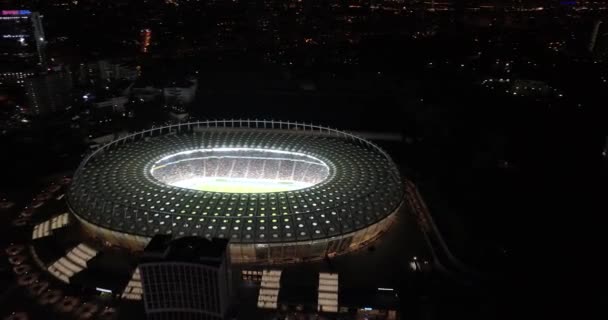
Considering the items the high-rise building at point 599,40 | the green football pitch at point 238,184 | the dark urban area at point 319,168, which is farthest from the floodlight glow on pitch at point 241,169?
the high-rise building at point 599,40

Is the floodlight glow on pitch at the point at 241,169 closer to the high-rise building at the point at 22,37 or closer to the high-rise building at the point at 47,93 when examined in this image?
the high-rise building at the point at 47,93

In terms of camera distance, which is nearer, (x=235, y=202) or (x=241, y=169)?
(x=235, y=202)

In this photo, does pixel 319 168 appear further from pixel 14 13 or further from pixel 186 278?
pixel 14 13

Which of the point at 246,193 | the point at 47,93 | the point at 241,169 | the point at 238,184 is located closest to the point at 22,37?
the point at 47,93

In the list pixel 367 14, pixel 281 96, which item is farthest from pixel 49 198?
pixel 367 14

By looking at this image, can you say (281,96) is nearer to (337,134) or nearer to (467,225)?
(337,134)

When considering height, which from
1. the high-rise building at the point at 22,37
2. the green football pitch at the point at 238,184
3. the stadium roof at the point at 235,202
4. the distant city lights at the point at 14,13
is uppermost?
the distant city lights at the point at 14,13
